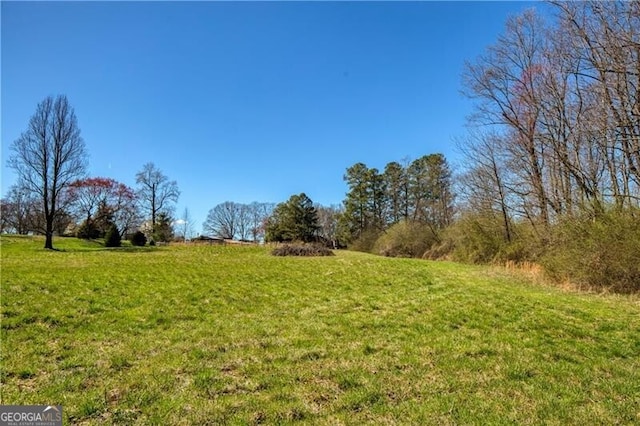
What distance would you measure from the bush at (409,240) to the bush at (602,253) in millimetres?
15821

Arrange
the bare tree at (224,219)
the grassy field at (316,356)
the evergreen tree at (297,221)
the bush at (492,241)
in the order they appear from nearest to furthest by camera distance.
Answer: the grassy field at (316,356)
the bush at (492,241)
the evergreen tree at (297,221)
the bare tree at (224,219)

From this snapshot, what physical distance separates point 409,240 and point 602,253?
60.7ft

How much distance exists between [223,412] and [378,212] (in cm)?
3823

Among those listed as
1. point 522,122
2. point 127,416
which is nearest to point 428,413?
point 127,416

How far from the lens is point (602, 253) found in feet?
29.9

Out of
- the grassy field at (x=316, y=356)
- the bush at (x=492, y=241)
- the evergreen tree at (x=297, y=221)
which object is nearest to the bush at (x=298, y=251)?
the bush at (x=492, y=241)

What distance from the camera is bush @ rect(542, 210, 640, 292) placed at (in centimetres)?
855

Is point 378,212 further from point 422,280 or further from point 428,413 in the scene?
point 428,413

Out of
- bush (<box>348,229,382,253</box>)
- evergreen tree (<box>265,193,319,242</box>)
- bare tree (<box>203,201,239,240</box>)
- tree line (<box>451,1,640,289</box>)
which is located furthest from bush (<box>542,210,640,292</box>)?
bare tree (<box>203,201,239,240</box>)

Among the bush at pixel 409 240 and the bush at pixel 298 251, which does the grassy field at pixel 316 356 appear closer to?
the bush at pixel 298 251

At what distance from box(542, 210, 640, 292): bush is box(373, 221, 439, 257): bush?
1582cm

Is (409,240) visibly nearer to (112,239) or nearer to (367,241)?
(367,241)

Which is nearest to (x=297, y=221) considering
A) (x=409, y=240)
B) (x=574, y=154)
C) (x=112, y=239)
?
(x=409, y=240)

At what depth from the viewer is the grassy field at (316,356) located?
9.66 feet
